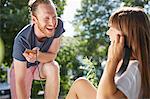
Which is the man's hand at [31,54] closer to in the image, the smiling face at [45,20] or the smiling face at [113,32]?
the smiling face at [45,20]

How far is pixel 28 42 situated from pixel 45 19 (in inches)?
6.7

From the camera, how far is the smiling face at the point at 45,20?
7.39ft

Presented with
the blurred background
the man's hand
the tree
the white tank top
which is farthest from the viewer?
the tree

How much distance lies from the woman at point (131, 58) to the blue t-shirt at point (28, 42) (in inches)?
28.7

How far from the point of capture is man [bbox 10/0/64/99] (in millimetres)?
2225

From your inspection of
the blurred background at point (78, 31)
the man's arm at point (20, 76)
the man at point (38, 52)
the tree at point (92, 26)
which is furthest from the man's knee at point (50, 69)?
the tree at point (92, 26)

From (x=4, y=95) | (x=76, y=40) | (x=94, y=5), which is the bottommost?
(x=4, y=95)

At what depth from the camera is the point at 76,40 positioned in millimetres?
11719

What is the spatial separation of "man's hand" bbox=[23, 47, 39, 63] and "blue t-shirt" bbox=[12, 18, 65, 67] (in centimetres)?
2

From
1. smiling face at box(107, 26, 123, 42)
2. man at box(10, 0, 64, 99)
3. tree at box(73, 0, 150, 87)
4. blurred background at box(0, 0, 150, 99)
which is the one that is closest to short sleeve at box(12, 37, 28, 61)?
man at box(10, 0, 64, 99)

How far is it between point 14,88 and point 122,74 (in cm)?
92

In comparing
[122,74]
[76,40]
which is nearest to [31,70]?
[122,74]

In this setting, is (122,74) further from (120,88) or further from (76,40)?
(76,40)

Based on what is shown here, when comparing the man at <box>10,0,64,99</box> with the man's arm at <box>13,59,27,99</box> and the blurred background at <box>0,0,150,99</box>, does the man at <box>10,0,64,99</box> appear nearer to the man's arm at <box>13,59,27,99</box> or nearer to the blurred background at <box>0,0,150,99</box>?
the man's arm at <box>13,59,27,99</box>
